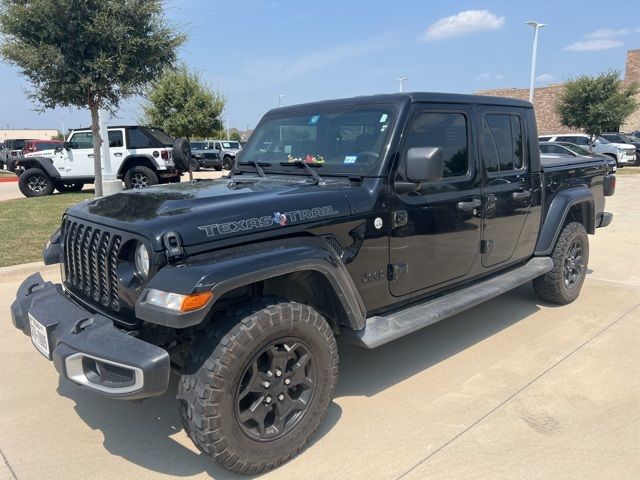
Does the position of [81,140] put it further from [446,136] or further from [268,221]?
[268,221]

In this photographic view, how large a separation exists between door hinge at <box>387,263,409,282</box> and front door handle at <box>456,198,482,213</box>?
2.21 feet

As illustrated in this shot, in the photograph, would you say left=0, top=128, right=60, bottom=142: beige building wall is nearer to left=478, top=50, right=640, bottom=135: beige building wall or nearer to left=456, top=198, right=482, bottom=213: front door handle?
left=478, top=50, right=640, bottom=135: beige building wall

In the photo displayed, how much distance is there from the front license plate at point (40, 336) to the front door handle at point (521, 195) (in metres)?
3.42

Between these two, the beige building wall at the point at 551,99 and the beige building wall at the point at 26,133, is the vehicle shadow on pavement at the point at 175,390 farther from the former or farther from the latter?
the beige building wall at the point at 26,133

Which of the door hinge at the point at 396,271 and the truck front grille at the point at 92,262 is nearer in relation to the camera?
the truck front grille at the point at 92,262

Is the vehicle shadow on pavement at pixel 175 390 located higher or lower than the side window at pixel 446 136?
lower

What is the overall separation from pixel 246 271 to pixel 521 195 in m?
2.81

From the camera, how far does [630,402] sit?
324 centimetres

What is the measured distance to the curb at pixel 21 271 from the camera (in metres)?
5.77

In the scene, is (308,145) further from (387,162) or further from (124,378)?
(124,378)

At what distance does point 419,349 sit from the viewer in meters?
4.08

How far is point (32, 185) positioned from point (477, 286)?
1347cm

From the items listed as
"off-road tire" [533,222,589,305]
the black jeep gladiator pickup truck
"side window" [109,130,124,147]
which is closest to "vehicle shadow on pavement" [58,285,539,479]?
"off-road tire" [533,222,589,305]

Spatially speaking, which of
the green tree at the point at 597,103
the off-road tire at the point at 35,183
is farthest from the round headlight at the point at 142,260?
the green tree at the point at 597,103
